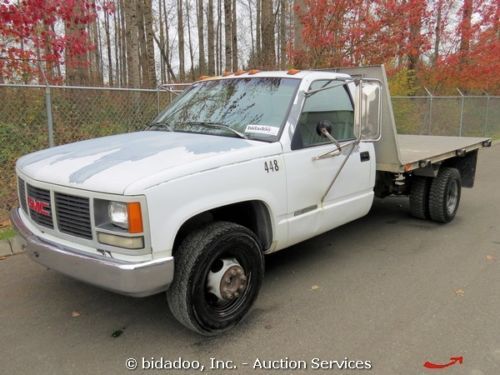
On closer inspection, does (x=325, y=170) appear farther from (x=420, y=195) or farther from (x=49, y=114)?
(x=49, y=114)

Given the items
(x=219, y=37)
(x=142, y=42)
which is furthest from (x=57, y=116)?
(x=219, y=37)

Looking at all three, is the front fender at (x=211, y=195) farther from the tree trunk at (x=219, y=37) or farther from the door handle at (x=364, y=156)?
the tree trunk at (x=219, y=37)

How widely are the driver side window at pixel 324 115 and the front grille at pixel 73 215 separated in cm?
175

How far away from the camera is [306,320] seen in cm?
353

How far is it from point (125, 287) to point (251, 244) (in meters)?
1.04

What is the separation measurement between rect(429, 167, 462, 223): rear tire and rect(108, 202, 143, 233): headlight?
4.49 metres

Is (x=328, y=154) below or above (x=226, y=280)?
above

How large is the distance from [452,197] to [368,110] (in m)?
2.93

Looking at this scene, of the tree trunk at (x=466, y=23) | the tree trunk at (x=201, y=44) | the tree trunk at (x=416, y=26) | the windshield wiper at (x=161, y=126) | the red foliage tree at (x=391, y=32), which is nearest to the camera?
the windshield wiper at (x=161, y=126)

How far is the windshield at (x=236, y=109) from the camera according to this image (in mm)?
3850

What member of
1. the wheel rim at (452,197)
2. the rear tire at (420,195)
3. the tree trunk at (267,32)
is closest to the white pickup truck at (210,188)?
the rear tire at (420,195)

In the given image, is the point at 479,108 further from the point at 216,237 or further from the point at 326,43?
the point at 216,237

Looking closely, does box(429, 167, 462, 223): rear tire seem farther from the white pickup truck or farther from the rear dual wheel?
the white pickup truck

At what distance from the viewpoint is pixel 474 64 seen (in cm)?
1720
